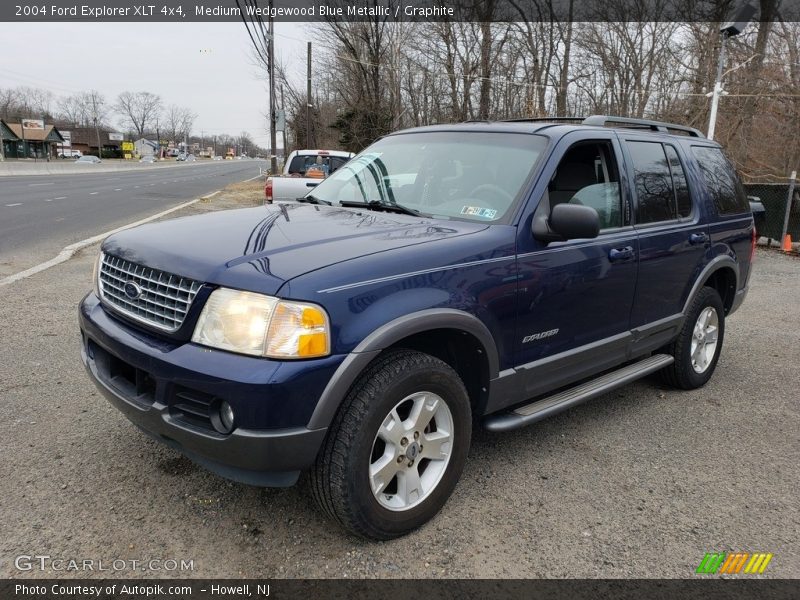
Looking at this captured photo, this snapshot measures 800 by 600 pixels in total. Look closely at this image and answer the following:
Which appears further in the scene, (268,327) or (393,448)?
(393,448)

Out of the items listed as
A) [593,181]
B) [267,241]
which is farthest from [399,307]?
[593,181]

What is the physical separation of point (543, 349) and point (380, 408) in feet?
3.78

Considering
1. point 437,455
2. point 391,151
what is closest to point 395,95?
point 391,151

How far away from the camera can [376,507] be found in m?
2.53

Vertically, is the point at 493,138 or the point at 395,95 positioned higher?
the point at 395,95

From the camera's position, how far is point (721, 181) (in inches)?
189

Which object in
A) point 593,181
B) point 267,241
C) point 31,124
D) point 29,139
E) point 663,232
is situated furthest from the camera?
point 31,124

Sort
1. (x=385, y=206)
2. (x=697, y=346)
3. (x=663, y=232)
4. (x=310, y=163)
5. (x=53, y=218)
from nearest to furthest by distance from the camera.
Result: (x=385, y=206) < (x=663, y=232) < (x=697, y=346) < (x=53, y=218) < (x=310, y=163)

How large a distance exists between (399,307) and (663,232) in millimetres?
2354

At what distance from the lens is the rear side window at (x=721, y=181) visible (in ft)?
15.1

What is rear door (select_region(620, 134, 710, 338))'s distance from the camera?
387 cm

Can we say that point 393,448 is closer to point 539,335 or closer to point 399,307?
point 399,307

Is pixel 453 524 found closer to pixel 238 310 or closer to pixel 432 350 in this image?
pixel 432 350

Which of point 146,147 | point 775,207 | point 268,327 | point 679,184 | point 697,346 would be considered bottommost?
point 697,346
